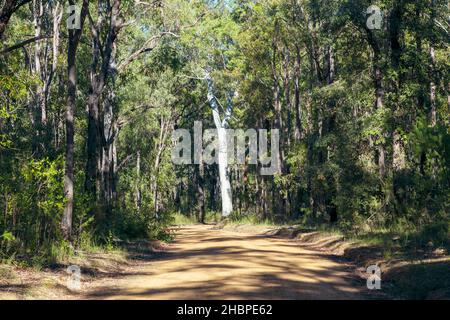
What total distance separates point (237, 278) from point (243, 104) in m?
44.0

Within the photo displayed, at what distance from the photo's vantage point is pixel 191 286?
12539 millimetres

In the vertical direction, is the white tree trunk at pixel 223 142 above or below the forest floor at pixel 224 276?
above

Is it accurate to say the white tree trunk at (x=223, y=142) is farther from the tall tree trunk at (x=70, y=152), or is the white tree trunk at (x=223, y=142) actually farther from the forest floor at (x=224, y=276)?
the tall tree trunk at (x=70, y=152)

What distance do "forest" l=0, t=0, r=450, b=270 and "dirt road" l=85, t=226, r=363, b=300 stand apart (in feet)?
8.08

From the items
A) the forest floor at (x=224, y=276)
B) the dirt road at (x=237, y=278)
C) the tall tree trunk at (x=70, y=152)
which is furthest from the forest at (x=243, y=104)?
the dirt road at (x=237, y=278)

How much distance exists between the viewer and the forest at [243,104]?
17.7 meters

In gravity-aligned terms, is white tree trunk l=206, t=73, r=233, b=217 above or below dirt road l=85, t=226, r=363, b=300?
above

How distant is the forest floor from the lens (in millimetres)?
11773

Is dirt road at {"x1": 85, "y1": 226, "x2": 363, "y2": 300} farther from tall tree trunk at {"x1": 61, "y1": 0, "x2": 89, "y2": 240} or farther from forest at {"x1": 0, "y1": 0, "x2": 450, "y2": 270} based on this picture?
forest at {"x1": 0, "y1": 0, "x2": 450, "y2": 270}

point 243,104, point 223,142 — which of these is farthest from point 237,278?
point 243,104

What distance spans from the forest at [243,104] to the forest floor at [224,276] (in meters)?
1.28

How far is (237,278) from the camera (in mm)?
13633

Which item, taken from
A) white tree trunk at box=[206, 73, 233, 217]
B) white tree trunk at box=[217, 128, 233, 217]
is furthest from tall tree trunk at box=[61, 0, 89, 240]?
white tree trunk at box=[217, 128, 233, 217]
